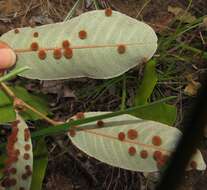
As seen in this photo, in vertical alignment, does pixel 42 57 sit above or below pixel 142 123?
above

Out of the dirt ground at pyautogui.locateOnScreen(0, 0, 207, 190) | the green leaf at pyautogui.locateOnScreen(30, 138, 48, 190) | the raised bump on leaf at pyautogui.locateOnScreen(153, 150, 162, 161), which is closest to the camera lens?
the raised bump on leaf at pyautogui.locateOnScreen(153, 150, 162, 161)

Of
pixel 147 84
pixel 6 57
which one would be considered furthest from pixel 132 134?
pixel 6 57

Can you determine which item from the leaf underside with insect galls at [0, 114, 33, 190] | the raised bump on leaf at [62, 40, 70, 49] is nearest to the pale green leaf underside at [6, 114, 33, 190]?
the leaf underside with insect galls at [0, 114, 33, 190]

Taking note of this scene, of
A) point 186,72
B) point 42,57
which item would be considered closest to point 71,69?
point 42,57

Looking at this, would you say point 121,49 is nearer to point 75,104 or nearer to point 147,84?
point 147,84

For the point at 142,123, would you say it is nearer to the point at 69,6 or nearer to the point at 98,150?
the point at 98,150

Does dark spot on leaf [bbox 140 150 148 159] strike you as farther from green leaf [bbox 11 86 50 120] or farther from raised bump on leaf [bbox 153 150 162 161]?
green leaf [bbox 11 86 50 120]
